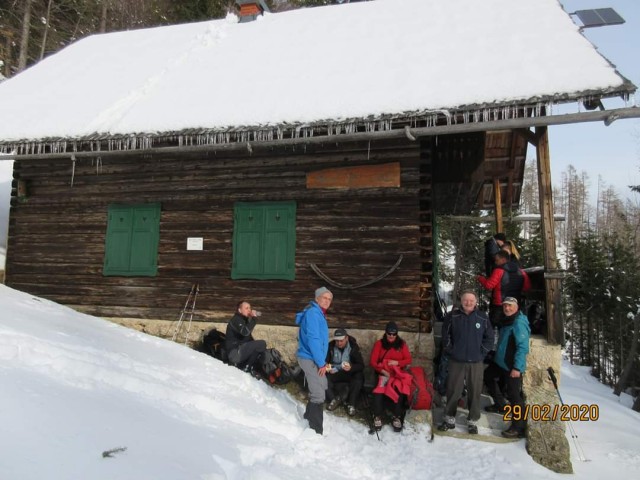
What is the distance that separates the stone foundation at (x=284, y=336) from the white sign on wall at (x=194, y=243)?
1302 mm

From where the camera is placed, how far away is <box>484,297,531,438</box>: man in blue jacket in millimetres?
5684

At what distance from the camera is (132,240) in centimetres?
823

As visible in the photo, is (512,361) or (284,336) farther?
(284,336)

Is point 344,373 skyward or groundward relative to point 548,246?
groundward

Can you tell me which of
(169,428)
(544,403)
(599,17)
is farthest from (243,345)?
(599,17)

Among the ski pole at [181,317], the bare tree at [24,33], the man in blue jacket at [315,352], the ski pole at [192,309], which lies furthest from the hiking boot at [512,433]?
the bare tree at [24,33]

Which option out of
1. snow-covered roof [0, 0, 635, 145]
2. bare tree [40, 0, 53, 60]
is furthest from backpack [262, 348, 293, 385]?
bare tree [40, 0, 53, 60]

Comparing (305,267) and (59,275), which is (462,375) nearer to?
(305,267)

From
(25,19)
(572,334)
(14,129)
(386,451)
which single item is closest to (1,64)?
(25,19)

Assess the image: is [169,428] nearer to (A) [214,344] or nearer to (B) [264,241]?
(A) [214,344]

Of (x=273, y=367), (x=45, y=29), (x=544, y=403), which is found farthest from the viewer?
(x=45, y=29)

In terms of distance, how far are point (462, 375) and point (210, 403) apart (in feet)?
10.2

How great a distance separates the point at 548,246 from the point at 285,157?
13.8 ft

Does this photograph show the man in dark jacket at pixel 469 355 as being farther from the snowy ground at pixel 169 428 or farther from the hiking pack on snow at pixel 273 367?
the hiking pack on snow at pixel 273 367
